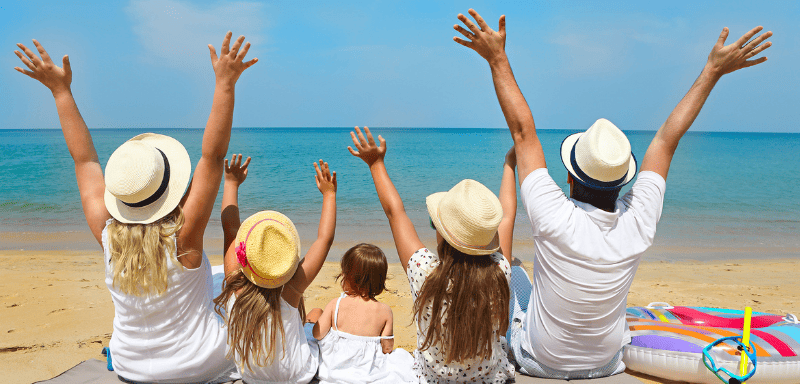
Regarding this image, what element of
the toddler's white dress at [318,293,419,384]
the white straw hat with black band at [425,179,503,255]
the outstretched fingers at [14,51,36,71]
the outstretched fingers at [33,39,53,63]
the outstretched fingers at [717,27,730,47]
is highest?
the outstretched fingers at [717,27,730,47]

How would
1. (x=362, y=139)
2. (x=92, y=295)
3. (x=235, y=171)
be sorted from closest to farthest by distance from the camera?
(x=362, y=139) < (x=235, y=171) < (x=92, y=295)

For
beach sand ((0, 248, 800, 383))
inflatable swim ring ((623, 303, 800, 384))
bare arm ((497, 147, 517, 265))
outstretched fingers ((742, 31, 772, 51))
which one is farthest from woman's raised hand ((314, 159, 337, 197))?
outstretched fingers ((742, 31, 772, 51))

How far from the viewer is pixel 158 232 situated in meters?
2.44

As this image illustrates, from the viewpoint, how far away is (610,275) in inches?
96.4

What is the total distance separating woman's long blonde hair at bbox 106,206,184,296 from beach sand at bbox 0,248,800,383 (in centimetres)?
164

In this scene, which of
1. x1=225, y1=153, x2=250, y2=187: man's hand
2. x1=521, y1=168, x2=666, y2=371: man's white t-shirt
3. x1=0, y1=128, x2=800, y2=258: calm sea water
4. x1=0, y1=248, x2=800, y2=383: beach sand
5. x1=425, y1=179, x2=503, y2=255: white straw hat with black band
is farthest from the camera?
x1=0, y1=128, x2=800, y2=258: calm sea water

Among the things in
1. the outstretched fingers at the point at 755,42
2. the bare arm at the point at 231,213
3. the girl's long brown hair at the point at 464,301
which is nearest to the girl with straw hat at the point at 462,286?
the girl's long brown hair at the point at 464,301

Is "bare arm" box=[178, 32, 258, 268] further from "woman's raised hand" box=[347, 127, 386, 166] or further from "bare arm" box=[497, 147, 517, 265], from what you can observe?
"bare arm" box=[497, 147, 517, 265]

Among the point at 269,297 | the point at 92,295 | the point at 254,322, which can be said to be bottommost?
the point at 92,295

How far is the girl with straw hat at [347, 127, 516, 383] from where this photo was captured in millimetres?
2252

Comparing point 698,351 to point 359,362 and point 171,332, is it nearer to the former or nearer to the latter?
point 359,362

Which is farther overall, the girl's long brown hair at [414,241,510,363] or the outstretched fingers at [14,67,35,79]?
the outstretched fingers at [14,67,35,79]

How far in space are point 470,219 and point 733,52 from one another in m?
1.79

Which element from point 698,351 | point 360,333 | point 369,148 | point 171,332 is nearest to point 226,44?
point 369,148
